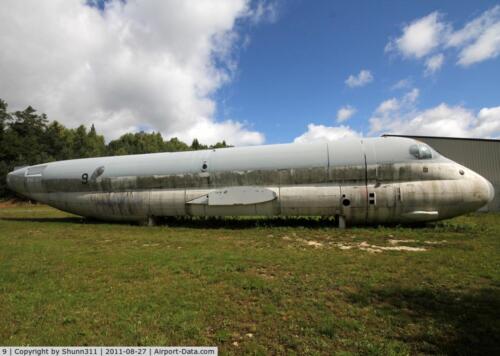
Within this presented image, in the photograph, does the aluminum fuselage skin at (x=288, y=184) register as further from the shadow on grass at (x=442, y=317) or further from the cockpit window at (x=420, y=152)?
the shadow on grass at (x=442, y=317)

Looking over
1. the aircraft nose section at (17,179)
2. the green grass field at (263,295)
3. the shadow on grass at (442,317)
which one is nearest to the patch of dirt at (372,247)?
the green grass field at (263,295)

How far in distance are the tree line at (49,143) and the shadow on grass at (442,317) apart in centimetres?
6626

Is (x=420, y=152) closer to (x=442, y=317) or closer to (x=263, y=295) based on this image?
(x=442, y=317)

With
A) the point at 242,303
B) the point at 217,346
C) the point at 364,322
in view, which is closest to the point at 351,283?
the point at 364,322

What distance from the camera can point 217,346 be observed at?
420 centimetres

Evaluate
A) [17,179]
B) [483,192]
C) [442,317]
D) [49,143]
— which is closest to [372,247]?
[442,317]

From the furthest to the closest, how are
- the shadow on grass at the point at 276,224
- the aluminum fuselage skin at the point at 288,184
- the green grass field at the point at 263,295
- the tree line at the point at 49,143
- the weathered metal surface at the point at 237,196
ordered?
the tree line at the point at 49,143
the weathered metal surface at the point at 237,196
the shadow on grass at the point at 276,224
the aluminum fuselage skin at the point at 288,184
the green grass field at the point at 263,295

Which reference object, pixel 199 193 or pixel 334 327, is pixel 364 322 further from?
pixel 199 193

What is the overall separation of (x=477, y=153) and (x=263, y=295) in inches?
1170

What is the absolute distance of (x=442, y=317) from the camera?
16.3ft

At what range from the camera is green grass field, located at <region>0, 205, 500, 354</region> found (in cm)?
434

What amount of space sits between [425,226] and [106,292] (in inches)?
579

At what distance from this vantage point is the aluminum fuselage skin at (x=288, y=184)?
526 inches

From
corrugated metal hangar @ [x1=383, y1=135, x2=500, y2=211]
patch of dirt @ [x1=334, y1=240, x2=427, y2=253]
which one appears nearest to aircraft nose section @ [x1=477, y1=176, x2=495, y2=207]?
patch of dirt @ [x1=334, y1=240, x2=427, y2=253]
